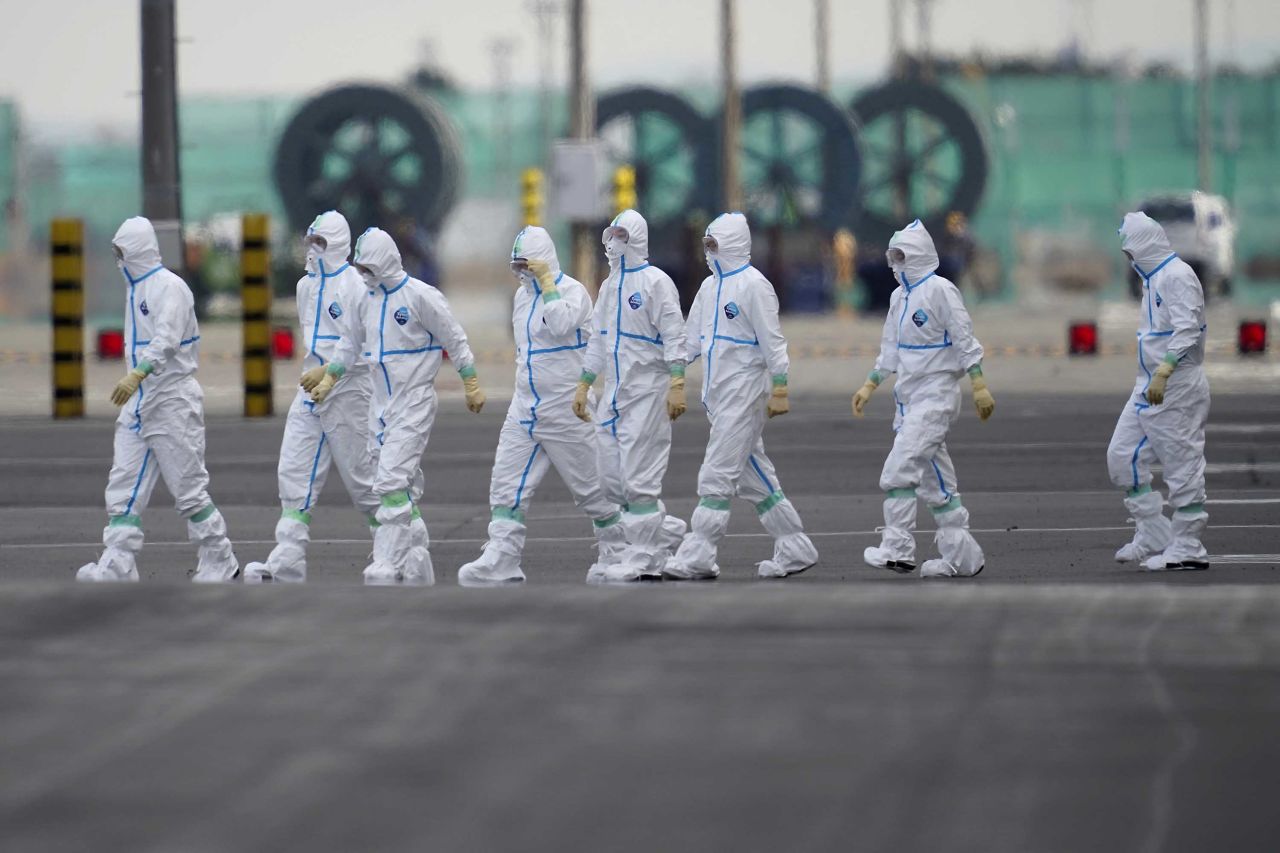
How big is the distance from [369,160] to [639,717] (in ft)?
120

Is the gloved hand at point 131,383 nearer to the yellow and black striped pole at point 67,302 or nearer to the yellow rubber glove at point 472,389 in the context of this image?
the yellow rubber glove at point 472,389

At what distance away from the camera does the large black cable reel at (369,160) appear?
39.8 m

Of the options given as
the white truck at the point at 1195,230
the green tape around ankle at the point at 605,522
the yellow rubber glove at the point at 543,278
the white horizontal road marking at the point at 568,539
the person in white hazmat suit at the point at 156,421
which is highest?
the white truck at the point at 1195,230

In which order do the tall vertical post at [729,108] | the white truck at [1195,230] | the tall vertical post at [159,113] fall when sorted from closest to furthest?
the tall vertical post at [159,113]
the tall vertical post at [729,108]
the white truck at [1195,230]

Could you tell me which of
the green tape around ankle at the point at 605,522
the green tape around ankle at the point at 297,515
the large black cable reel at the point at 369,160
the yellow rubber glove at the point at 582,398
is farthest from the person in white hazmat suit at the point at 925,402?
the large black cable reel at the point at 369,160

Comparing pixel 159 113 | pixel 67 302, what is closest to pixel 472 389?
pixel 67 302

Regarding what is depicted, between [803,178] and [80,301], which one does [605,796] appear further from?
[803,178]

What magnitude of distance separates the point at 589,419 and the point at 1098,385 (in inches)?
516

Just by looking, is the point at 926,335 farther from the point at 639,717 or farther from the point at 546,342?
the point at 639,717

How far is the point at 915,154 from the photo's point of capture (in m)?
42.8

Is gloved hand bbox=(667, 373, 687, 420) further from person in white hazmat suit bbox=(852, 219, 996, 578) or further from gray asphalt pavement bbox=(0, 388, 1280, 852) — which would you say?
gray asphalt pavement bbox=(0, 388, 1280, 852)

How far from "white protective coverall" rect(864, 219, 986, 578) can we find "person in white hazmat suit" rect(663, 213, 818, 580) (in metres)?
0.44

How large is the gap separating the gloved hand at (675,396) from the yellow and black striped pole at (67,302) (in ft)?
33.9

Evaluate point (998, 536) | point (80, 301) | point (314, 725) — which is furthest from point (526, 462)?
point (80, 301)
